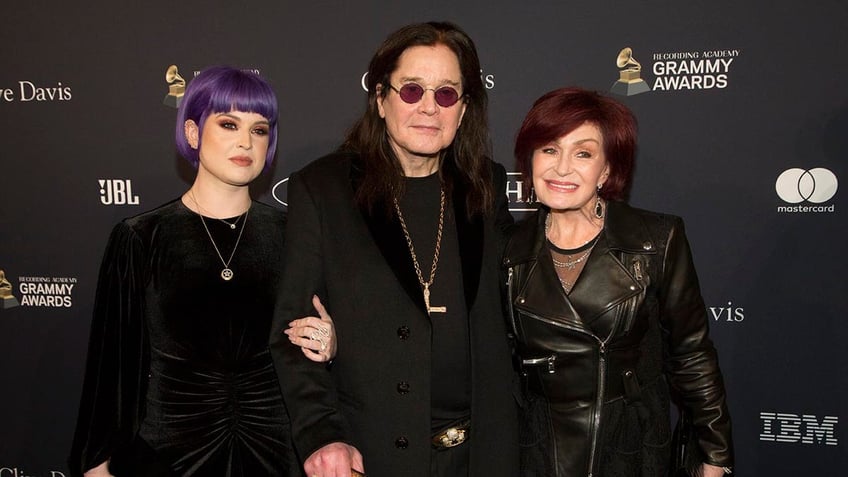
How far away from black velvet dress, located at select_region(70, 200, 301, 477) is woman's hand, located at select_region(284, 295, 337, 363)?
0.31 m

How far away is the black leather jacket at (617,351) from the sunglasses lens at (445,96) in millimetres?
545

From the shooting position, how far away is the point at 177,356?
7.00 ft

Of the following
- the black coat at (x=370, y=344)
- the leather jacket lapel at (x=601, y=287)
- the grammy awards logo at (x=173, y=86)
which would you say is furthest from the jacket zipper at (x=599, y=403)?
the grammy awards logo at (x=173, y=86)

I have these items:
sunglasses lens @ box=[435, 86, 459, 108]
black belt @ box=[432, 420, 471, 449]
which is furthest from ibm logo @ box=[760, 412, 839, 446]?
sunglasses lens @ box=[435, 86, 459, 108]

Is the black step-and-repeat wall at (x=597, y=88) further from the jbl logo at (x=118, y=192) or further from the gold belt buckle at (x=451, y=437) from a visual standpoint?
the gold belt buckle at (x=451, y=437)

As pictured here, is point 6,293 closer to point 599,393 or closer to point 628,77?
point 599,393

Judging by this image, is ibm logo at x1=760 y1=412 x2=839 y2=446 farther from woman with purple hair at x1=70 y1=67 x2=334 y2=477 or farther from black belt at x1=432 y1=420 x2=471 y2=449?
woman with purple hair at x1=70 y1=67 x2=334 y2=477

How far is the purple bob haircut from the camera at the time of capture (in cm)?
214

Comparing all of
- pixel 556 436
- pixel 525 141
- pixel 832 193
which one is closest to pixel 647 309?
pixel 556 436

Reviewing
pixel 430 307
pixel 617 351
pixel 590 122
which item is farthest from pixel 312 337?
pixel 590 122

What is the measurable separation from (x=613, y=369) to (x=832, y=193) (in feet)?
5.40

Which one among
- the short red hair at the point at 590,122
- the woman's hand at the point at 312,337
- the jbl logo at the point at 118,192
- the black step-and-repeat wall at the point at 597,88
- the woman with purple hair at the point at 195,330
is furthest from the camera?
the jbl logo at the point at 118,192

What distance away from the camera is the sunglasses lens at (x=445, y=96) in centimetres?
202

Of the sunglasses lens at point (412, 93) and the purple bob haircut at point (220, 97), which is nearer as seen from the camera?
the sunglasses lens at point (412, 93)
